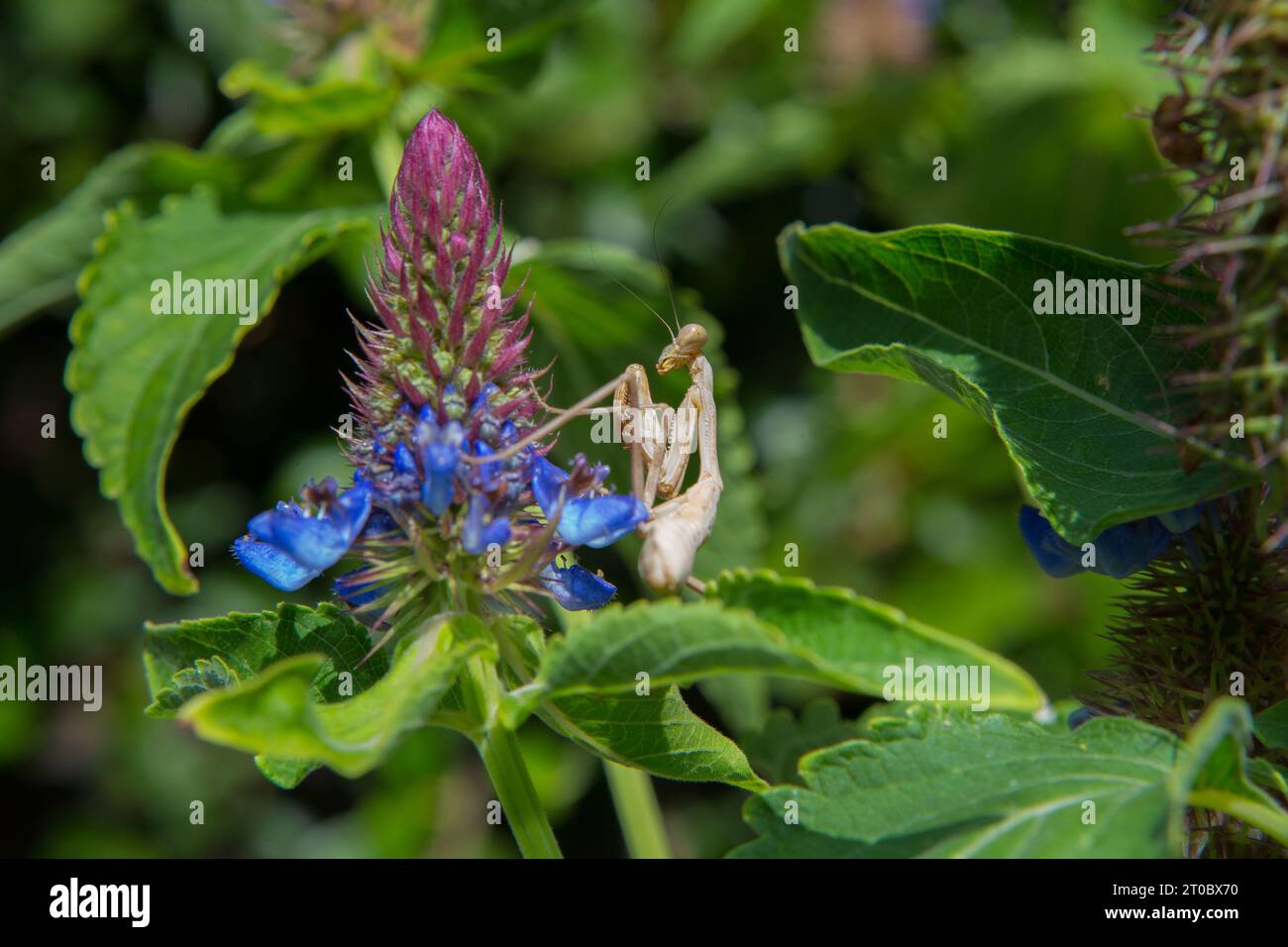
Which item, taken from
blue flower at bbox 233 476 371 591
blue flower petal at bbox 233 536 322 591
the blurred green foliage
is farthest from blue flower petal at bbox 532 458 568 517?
the blurred green foliage

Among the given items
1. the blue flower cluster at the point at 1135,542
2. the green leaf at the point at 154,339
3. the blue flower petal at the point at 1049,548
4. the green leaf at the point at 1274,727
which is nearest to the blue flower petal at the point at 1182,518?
the blue flower cluster at the point at 1135,542

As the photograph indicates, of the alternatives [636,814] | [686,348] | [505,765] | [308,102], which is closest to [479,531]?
[505,765]

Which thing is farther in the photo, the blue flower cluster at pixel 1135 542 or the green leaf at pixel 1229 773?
the blue flower cluster at pixel 1135 542

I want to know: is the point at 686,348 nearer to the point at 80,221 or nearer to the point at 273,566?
the point at 273,566

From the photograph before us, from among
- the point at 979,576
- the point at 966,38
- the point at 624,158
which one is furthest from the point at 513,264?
the point at 966,38

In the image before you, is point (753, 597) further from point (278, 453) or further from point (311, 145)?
point (278, 453)

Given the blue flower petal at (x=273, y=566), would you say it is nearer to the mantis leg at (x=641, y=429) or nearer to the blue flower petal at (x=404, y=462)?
the blue flower petal at (x=404, y=462)
